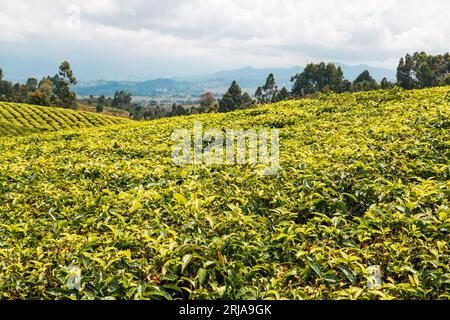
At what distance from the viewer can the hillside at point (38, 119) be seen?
74188 mm

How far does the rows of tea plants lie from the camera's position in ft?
15.3

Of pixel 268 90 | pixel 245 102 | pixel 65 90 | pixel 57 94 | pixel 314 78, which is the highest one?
pixel 314 78

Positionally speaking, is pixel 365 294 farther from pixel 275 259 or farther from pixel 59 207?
pixel 59 207

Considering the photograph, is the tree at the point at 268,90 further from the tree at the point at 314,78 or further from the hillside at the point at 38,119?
the hillside at the point at 38,119

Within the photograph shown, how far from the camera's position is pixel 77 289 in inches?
177

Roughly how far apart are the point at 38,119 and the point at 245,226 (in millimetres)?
92078

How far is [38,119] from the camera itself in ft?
283

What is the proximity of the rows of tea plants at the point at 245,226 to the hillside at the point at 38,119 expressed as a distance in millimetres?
71048

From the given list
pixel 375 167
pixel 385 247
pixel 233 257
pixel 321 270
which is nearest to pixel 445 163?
pixel 375 167

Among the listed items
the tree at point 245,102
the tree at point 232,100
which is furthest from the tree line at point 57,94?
the tree at point 245,102

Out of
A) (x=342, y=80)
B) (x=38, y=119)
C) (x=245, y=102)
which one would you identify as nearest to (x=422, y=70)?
(x=342, y=80)

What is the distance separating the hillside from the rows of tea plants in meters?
71.0

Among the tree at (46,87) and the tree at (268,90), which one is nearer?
the tree at (268,90)

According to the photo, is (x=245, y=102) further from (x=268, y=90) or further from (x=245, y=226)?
(x=245, y=226)
